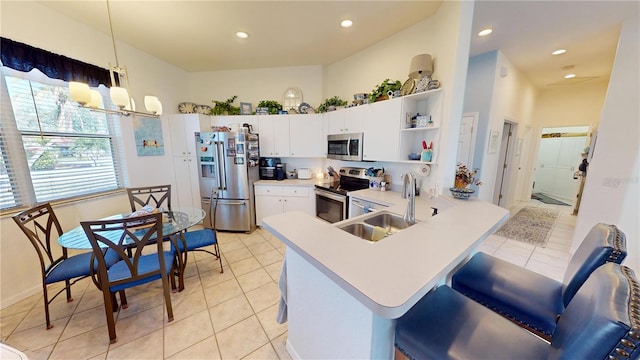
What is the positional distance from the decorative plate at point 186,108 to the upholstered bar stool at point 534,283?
4.45 m

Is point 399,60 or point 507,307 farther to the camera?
point 399,60

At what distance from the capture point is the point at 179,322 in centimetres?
182

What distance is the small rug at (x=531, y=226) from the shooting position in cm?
337

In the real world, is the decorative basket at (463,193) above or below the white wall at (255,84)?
below

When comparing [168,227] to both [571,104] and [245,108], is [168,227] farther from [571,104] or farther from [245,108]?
[571,104]

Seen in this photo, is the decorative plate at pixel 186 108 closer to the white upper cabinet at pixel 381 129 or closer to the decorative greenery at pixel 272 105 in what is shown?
the decorative greenery at pixel 272 105

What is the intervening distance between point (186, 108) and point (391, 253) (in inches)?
167

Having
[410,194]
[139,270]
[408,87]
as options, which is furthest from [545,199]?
[139,270]

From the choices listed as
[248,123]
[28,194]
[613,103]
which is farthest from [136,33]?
Result: [613,103]

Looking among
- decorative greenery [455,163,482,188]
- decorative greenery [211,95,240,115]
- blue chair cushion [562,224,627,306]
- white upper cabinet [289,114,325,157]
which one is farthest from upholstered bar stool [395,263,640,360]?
decorative greenery [211,95,240,115]

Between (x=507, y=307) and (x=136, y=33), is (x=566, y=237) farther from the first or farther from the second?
(x=136, y=33)

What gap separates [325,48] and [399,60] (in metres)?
1.11

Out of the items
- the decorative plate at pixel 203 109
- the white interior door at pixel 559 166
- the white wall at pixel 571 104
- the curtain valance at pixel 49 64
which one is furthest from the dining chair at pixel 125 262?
the white interior door at pixel 559 166

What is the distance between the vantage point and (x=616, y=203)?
2.43 m
